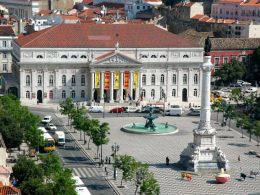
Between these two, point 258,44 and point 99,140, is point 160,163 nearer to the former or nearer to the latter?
point 99,140

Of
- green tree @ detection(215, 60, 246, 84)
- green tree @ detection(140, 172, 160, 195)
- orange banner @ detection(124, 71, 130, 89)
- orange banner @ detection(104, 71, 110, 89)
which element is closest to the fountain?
orange banner @ detection(104, 71, 110, 89)

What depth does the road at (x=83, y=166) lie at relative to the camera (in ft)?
235

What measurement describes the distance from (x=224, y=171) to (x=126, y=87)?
143 ft

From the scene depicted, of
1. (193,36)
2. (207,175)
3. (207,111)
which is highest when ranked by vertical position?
(193,36)

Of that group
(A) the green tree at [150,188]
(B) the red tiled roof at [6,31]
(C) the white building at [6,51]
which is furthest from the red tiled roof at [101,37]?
(A) the green tree at [150,188]

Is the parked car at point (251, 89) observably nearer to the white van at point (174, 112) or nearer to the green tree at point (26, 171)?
the white van at point (174, 112)

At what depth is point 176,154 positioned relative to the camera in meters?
85.9

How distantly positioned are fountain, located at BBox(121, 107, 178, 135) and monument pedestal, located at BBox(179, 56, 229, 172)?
16763 mm

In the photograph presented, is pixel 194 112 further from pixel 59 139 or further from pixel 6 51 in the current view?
pixel 6 51

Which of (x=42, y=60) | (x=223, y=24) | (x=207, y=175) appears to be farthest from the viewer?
(x=223, y=24)

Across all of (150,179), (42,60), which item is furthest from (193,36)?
(150,179)

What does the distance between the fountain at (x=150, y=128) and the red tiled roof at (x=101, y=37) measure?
70.7 ft

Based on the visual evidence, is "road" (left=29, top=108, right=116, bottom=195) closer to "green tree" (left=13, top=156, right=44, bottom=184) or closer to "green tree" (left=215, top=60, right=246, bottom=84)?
"green tree" (left=13, top=156, right=44, bottom=184)

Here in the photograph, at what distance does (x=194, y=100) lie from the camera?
406ft
